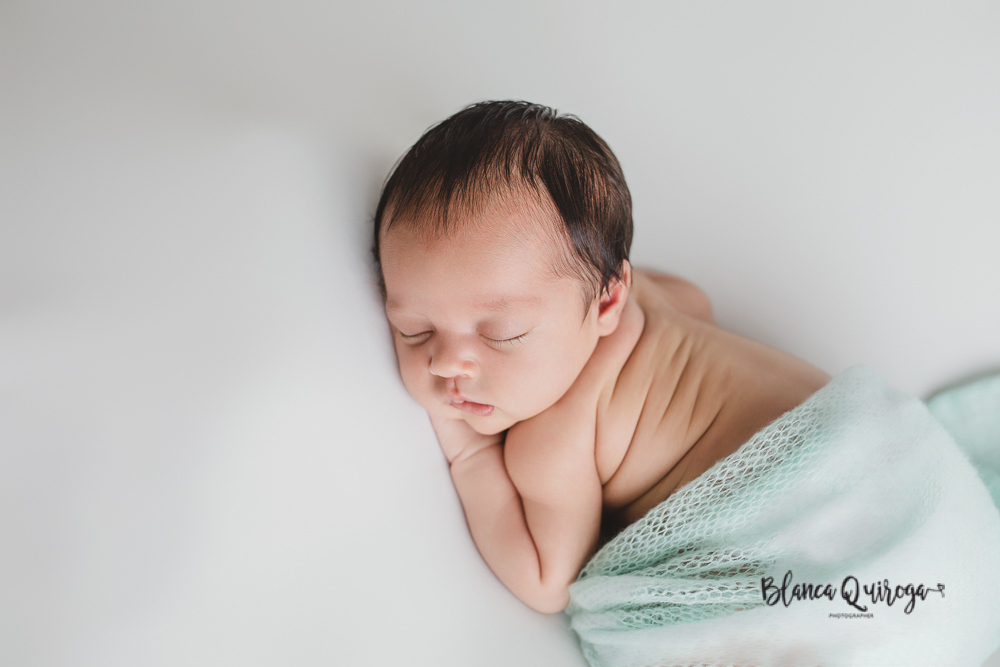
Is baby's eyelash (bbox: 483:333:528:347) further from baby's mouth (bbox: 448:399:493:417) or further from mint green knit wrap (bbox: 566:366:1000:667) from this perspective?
mint green knit wrap (bbox: 566:366:1000:667)

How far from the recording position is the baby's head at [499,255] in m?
0.87

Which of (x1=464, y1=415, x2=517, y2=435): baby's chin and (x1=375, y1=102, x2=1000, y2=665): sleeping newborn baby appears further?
(x1=464, y1=415, x2=517, y2=435): baby's chin

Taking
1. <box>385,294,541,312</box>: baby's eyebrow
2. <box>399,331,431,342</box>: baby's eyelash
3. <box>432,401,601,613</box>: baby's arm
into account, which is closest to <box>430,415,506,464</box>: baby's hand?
<box>432,401,601,613</box>: baby's arm

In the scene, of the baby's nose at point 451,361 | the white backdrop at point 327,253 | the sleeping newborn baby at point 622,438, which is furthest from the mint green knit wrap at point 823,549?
the baby's nose at point 451,361

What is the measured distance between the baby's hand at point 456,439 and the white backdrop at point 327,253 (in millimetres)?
33

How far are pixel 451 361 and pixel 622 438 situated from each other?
328 millimetres

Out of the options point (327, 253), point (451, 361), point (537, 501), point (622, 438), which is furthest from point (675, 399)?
point (327, 253)

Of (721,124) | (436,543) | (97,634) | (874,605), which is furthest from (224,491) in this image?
(721,124)

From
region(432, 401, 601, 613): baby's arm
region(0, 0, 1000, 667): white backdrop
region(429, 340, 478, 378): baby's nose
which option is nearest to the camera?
region(0, 0, 1000, 667): white backdrop

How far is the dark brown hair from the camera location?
87cm

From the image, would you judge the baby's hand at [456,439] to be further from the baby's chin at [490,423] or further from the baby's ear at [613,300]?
the baby's ear at [613,300]

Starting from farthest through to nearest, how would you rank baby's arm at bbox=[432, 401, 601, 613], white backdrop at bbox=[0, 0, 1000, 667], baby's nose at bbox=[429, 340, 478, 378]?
1. baby's arm at bbox=[432, 401, 601, 613]
2. baby's nose at bbox=[429, 340, 478, 378]
3. white backdrop at bbox=[0, 0, 1000, 667]

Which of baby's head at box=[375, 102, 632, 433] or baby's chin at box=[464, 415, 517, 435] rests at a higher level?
baby's head at box=[375, 102, 632, 433]

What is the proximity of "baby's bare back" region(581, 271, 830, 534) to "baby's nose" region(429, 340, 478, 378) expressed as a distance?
0.75 feet
